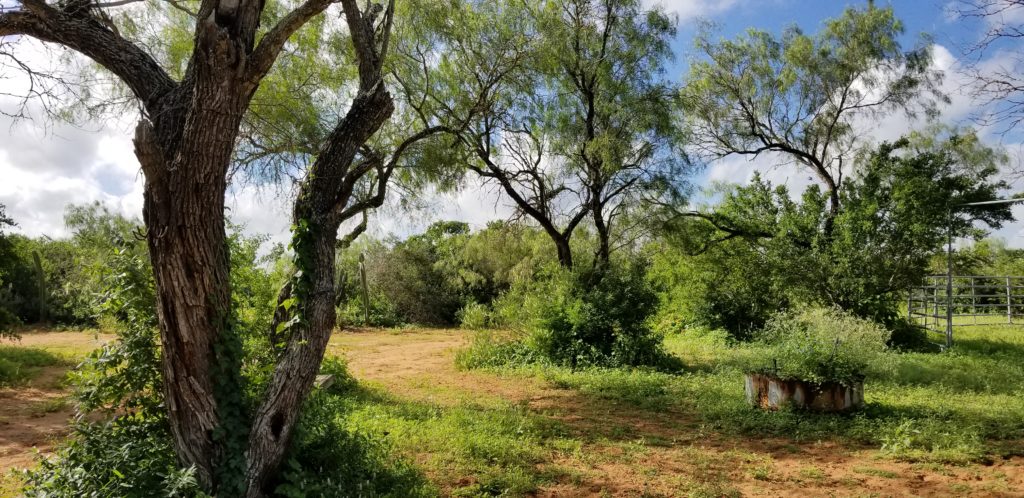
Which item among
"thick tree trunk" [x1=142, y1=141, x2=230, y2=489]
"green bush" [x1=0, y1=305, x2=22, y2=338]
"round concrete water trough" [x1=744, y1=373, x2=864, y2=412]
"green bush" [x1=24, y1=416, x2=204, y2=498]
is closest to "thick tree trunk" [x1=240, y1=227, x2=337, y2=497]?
"thick tree trunk" [x1=142, y1=141, x2=230, y2=489]

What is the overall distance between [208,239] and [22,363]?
10.1m

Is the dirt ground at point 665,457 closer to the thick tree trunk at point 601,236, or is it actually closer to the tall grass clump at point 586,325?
the tall grass clump at point 586,325

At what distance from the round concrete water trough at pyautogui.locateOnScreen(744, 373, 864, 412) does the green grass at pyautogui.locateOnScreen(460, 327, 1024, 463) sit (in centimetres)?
14

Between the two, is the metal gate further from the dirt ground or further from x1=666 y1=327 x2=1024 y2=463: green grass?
the dirt ground

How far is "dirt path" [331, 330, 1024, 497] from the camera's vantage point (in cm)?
511

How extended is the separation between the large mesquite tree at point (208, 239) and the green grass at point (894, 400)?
16.6ft

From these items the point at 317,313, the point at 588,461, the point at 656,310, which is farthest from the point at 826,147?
the point at 317,313

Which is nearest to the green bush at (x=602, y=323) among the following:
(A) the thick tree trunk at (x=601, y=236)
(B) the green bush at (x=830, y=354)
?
(A) the thick tree trunk at (x=601, y=236)

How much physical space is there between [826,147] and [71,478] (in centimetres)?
1660

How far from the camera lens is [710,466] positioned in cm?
577

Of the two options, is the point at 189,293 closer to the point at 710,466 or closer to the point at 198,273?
the point at 198,273

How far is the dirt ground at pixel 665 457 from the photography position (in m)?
5.14

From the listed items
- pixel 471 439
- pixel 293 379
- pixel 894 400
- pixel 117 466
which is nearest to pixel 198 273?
pixel 293 379

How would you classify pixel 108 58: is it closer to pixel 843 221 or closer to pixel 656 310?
pixel 656 310
